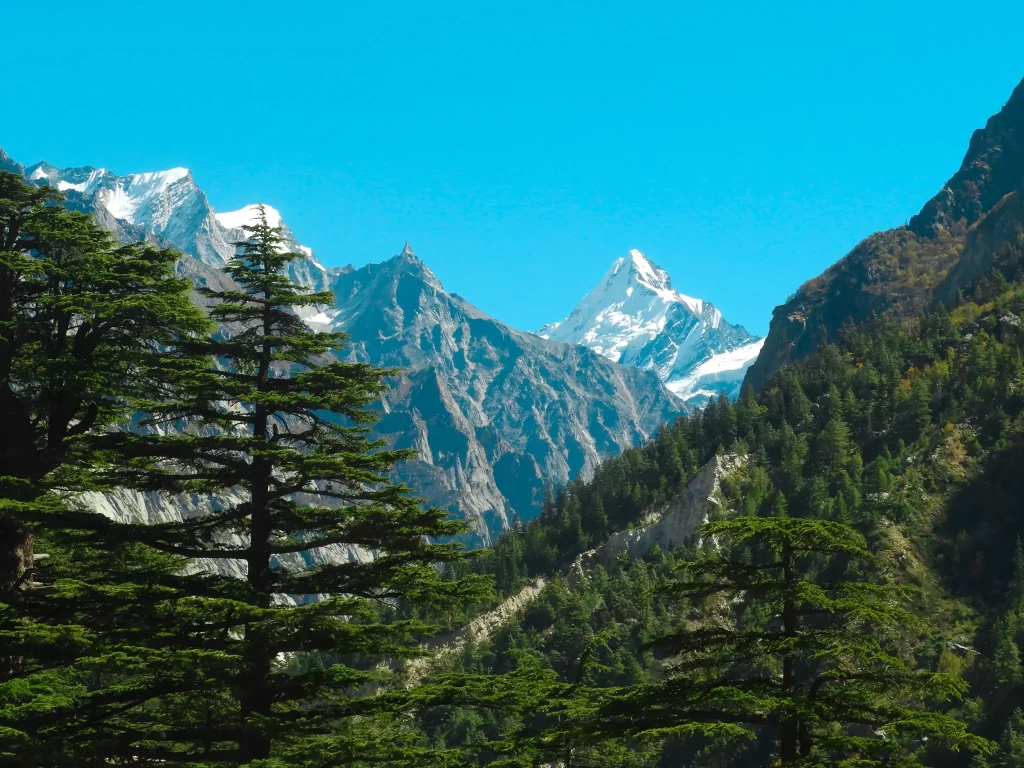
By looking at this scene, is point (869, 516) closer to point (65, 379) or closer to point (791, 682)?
point (791, 682)

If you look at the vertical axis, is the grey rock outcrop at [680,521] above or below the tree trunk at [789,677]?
above

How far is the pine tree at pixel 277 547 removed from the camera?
61.7 ft

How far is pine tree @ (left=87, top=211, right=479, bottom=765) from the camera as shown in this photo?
18.8 meters

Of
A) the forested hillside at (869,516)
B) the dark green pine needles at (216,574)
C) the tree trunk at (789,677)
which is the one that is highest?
the forested hillside at (869,516)

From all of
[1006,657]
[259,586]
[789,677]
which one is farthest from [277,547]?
[1006,657]

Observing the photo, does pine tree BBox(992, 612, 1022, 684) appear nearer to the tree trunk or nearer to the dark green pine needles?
the dark green pine needles

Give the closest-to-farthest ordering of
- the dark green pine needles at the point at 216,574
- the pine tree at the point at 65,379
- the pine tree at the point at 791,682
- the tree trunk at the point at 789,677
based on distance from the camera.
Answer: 1. the pine tree at the point at 791,682
2. the tree trunk at the point at 789,677
3. the dark green pine needles at the point at 216,574
4. the pine tree at the point at 65,379

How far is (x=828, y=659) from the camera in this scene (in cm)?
1667

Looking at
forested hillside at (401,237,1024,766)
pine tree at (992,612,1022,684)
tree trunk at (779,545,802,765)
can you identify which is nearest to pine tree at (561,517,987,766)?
tree trunk at (779,545,802,765)

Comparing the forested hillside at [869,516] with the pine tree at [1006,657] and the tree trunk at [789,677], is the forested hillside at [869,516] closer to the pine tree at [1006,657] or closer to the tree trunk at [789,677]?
the pine tree at [1006,657]

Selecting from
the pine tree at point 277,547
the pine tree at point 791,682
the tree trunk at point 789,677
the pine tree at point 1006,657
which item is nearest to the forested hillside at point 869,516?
the pine tree at point 1006,657

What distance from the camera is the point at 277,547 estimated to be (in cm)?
2155

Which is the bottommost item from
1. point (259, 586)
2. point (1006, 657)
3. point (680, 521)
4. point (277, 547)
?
point (1006, 657)

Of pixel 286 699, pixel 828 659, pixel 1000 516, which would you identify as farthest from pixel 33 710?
pixel 1000 516
